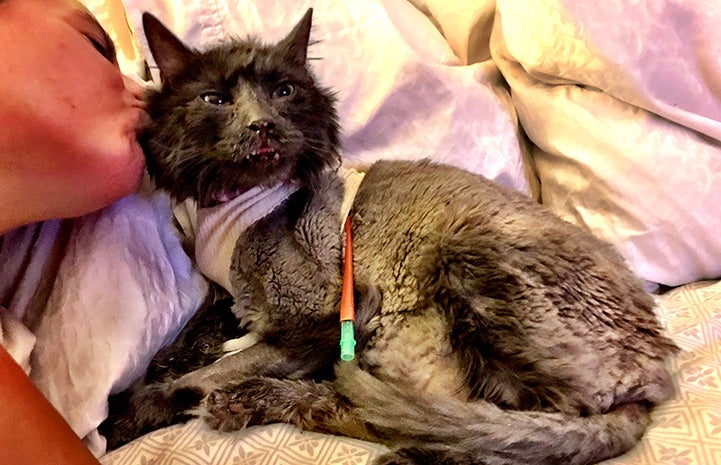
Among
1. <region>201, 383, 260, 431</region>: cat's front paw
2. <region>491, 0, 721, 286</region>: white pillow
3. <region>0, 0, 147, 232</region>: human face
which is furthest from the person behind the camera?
<region>491, 0, 721, 286</region>: white pillow

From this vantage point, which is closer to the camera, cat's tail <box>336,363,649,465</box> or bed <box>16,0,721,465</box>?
cat's tail <box>336,363,649,465</box>

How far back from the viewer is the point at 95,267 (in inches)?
43.1

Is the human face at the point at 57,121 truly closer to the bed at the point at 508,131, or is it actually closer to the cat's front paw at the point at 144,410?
the bed at the point at 508,131

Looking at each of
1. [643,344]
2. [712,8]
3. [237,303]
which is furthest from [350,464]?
[712,8]

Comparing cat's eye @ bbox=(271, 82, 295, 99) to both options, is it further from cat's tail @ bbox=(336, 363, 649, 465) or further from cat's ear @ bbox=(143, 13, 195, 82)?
cat's tail @ bbox=(336, 363, 649, 465)

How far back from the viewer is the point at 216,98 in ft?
3.56

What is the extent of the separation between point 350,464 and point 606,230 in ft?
2.61

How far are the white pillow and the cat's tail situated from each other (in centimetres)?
52

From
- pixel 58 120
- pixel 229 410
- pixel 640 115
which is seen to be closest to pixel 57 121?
pixel 58 120

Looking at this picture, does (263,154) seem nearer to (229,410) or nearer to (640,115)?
(229,410)

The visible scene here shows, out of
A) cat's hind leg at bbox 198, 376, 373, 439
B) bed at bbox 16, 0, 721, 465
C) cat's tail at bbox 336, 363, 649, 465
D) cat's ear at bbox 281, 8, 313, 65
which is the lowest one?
cat's hind leg at bbox 198, 376, 373, 439

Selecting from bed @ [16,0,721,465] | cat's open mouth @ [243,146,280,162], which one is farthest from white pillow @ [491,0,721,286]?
cat's open mouth @ [243,146,280,162]

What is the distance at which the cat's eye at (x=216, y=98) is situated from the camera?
42.5 inches

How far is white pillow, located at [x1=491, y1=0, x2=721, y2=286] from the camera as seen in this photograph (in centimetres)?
128
